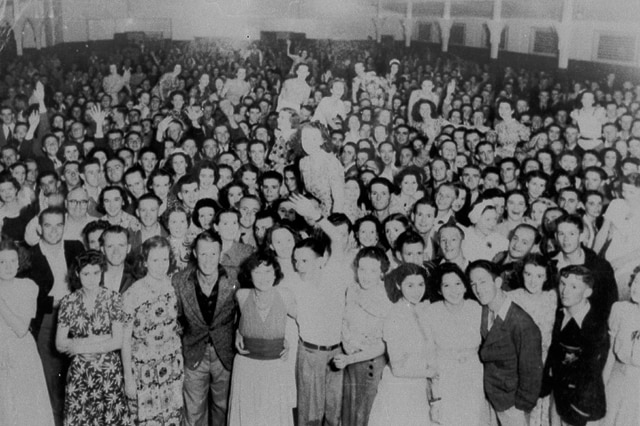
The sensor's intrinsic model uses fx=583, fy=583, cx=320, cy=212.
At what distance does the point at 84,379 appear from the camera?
9.96 feet

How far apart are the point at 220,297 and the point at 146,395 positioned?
2.17 ft

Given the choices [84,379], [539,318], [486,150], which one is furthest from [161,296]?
[486,150]

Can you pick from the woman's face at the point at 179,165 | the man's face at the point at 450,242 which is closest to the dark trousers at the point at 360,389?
the man's face at the point at 450,242

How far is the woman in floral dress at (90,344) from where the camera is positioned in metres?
3.03

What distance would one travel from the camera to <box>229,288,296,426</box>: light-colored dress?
10.5ft

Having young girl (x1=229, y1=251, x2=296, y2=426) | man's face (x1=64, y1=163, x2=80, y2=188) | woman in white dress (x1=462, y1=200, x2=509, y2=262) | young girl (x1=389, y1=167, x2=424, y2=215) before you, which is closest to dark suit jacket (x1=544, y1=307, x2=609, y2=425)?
woman in white dress (x1=462, y1=200, x2=509, y2=262)

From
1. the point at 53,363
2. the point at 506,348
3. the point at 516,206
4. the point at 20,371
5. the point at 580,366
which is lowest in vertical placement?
the point at 53,363

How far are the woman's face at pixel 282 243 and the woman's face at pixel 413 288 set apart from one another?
756 millimetres

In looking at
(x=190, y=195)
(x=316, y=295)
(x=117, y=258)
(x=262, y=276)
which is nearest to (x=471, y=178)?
(x=316, y=295)

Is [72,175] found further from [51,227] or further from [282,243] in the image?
[282,243]

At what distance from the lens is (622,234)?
4316mm

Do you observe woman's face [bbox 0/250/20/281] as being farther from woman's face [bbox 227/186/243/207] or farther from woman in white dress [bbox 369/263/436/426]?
woman in white dress [bbox 369/263/436/426]

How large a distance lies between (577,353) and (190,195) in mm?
2915

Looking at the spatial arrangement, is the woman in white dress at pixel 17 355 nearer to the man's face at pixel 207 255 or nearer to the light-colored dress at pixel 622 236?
the man's face at pixel 207 255
